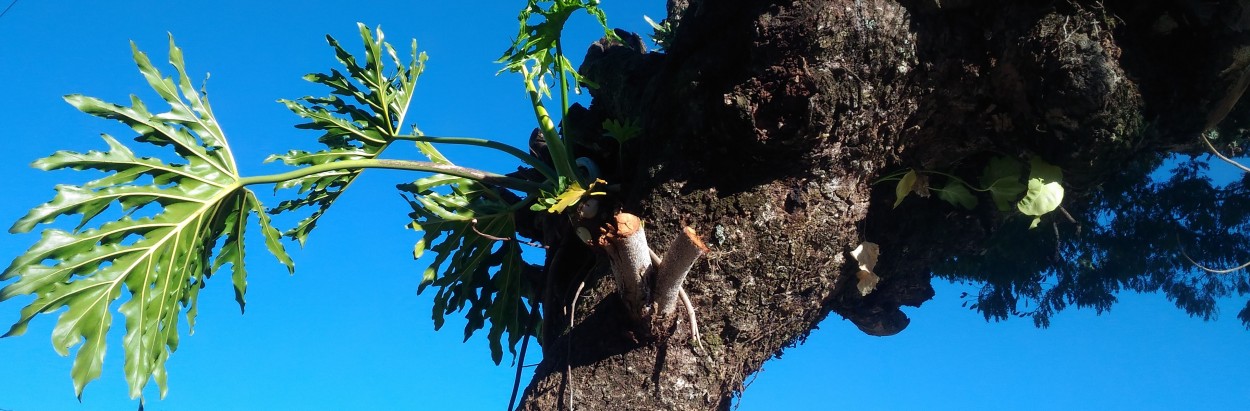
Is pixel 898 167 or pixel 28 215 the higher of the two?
pixel 898 167

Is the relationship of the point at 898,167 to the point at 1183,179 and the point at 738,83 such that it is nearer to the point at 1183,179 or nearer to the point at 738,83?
the point at 738,83

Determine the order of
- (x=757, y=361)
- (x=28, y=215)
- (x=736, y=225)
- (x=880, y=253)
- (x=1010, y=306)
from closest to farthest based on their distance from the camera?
(x=28, y=215), (x=736, y=225), (x=757, y=361), (x=880, y=253), (x=1010, y=306)

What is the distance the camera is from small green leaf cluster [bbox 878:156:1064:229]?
8.41 ft

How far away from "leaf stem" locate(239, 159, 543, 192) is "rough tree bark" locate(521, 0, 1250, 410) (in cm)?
43

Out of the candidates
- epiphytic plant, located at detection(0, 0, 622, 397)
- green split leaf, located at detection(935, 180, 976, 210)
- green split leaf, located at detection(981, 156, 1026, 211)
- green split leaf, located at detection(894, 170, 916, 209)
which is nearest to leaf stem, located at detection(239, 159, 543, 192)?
epiphytic plant, located at detection(0, 0, 622, 397)

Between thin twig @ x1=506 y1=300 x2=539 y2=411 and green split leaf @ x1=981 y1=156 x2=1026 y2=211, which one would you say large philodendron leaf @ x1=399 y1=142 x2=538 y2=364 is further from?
green split leaf @ x1=981 y1=156 x2=1026 y2=211

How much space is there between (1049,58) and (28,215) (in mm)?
2789

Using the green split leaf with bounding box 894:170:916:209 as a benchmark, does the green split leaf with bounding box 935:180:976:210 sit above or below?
above

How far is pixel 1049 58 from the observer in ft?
7.75

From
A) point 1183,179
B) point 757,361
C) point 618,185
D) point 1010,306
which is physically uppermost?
point 1183,179

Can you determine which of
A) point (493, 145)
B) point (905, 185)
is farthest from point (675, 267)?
point (493, 145)

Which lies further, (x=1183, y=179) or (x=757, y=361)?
(x=1183, y=179)

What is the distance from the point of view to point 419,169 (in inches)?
114

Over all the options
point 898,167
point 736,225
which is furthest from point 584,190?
point 898,167
